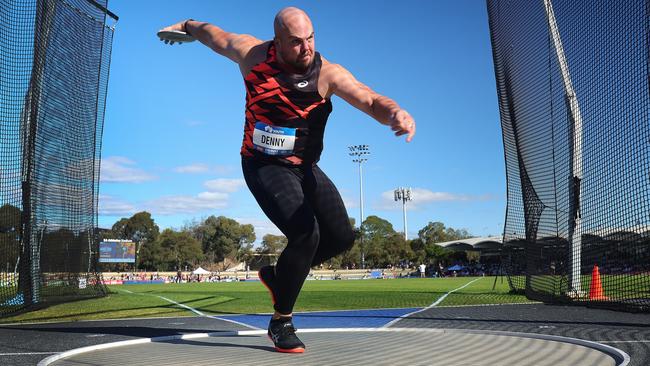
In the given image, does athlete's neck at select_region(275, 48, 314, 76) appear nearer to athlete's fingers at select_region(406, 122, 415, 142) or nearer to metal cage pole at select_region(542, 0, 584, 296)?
athlete's fingers at select_region(406, 122, 415, 142)

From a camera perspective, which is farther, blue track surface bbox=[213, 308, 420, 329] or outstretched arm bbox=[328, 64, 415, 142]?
blue track surface bbox=[213, 308, 420, 329]

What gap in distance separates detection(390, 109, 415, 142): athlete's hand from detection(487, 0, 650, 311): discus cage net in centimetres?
383

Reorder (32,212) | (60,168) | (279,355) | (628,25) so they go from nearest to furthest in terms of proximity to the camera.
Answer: (279,355) < (628,25) < (32,212) < (60,168)

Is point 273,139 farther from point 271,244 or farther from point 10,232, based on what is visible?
point 271,244

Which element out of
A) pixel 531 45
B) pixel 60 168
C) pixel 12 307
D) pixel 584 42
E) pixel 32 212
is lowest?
pixel 12 307

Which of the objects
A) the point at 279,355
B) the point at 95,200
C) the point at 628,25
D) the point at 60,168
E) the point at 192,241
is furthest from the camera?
the point at 192,241

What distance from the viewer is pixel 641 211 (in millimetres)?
6711

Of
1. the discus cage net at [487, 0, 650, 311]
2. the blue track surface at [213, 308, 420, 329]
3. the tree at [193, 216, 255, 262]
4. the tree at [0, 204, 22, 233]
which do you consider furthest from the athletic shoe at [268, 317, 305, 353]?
the tree at [193, 216, 255, 262]

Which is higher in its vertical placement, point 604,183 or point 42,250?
point 604,183

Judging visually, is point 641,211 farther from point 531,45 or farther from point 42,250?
point 42,250

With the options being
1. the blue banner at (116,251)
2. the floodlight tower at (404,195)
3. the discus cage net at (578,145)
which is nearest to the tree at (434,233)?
the floodlight tower at (404,195)

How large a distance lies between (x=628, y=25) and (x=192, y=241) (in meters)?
90.5

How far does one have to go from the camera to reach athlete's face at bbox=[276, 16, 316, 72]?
3740mm

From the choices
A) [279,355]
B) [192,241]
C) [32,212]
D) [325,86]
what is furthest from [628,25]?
[192,241]
